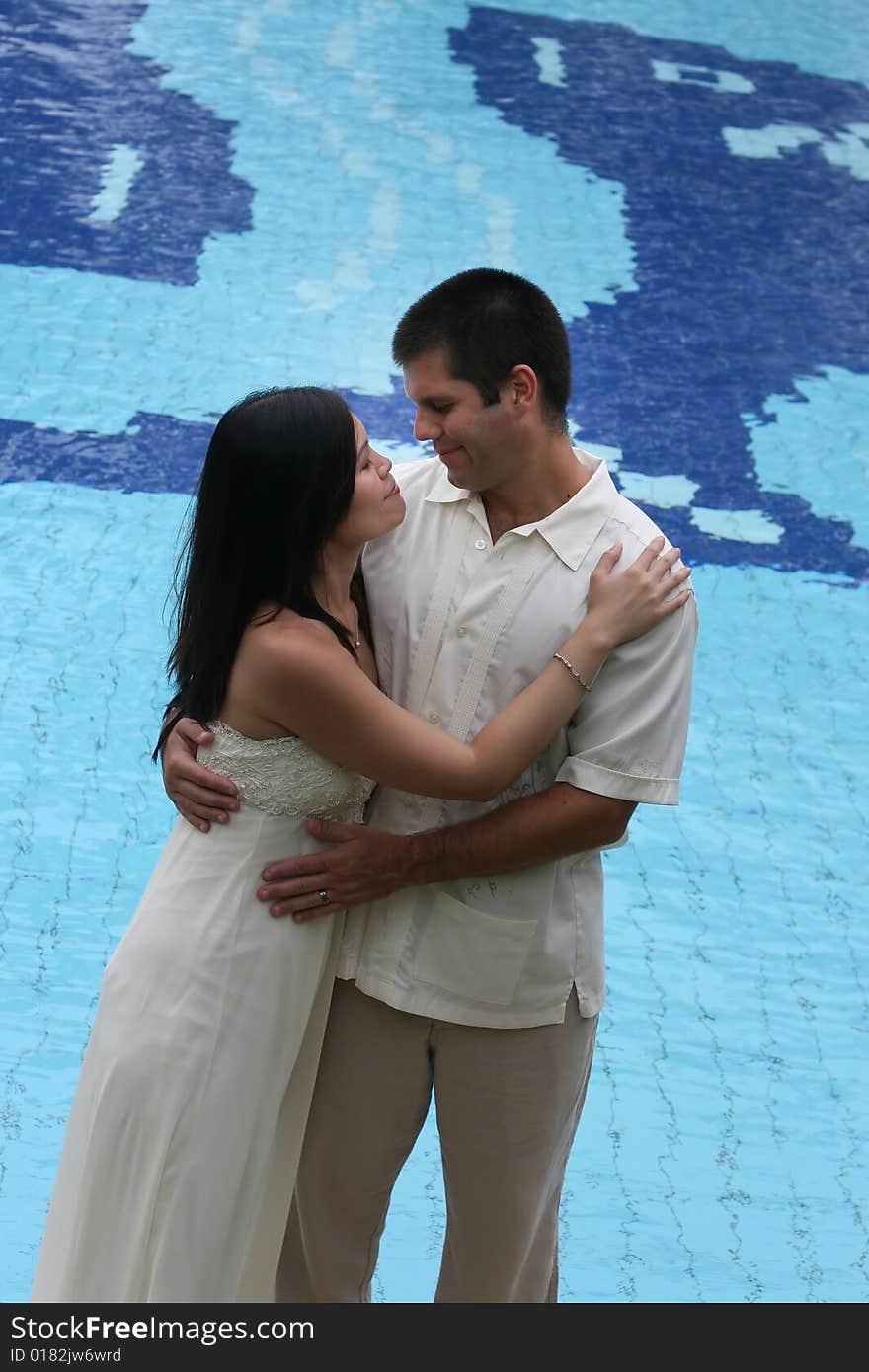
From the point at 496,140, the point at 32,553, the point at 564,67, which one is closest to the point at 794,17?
the point at 564,67

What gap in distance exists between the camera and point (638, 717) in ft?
6.75

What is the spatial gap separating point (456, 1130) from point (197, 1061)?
404 mm

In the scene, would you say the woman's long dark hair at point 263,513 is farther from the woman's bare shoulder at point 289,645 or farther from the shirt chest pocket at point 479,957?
the shirt chest pocket at point 479,957

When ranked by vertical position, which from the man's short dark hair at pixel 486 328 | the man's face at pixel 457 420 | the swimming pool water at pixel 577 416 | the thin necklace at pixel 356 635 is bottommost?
the swimming pool water at pixel 577 416

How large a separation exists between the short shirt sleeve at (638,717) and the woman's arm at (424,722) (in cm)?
3

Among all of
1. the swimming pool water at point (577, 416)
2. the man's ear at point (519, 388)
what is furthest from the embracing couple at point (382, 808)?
the swimming pool water at point (577, 416)

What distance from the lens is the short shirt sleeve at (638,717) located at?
6.73 feet

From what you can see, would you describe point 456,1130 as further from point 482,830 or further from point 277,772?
point 277,772

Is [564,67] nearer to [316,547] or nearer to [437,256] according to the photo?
[437,256]

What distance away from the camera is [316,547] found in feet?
6.71

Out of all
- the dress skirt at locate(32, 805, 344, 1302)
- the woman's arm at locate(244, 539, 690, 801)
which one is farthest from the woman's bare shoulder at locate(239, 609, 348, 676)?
the dress skirt at locate(32, 805, 344, 1302)

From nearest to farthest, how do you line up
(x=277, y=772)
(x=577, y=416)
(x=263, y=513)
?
(x=263, y=513) < (x=277, y=772) < (x=577, y=416)

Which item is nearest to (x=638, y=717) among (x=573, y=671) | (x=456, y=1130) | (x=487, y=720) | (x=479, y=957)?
(x=573, y=671)

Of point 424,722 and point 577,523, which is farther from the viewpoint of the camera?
point 577,523
